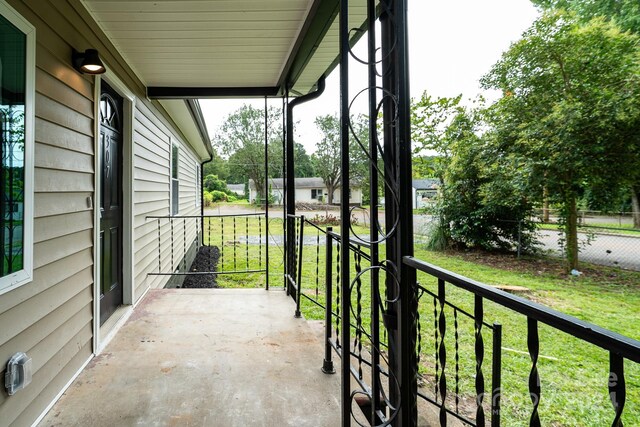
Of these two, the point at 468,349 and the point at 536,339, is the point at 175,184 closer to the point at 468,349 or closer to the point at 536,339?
the point at 468,349

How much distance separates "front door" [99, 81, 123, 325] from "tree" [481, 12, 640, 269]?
11.5ft

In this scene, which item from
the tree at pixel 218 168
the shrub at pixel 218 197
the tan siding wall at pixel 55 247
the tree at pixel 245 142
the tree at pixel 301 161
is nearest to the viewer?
the tan siding wall at pixel 55 247

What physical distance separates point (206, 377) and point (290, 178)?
2.29 metres

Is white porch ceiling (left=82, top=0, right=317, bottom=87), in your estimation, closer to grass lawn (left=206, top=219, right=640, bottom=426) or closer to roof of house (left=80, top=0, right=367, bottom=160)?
roof of house (left=80, top=0, right=367, bottom=160)

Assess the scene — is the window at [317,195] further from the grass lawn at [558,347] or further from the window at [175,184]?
the window at [175,184]

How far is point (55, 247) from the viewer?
1761 mm

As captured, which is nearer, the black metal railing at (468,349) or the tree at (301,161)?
the black metal railing at (468,349)

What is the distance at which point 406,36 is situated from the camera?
3.64 ft

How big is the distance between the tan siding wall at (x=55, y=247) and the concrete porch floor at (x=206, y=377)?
0.68 feet

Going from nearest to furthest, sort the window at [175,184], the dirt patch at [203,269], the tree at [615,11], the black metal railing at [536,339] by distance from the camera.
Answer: the black metal railing at [536,339] < the tree at [615,11] < the dirt patch at [203,269] < the window at [175,184]

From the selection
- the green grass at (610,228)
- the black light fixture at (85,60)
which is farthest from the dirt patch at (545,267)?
the black light fixture at (85,60)

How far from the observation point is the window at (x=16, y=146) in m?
1.35

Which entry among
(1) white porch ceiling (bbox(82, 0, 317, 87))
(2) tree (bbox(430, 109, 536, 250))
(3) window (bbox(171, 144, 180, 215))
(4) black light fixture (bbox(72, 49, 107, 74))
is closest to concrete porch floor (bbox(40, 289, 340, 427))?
(2) tree (bbox(430, 109, 536, 250))

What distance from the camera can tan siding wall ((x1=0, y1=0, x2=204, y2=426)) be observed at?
1.49 m
